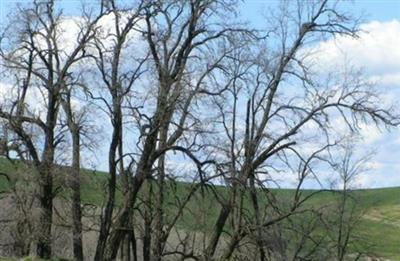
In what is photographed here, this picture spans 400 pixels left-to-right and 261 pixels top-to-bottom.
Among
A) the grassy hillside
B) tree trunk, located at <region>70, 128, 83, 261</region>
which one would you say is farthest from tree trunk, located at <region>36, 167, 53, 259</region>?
tree trunk, located at <region>70, 128, 83, 261</region>

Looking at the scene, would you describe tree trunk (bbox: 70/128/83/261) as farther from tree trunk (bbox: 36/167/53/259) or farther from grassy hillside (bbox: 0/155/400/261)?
tree trunk (bbox: 36/167/53/259)

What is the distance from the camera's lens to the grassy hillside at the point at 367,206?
31.4 m

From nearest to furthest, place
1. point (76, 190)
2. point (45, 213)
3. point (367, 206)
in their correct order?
point (45, 213) → point (76, 190) → point (367, 206)

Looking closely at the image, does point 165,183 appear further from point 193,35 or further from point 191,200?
point 193,35

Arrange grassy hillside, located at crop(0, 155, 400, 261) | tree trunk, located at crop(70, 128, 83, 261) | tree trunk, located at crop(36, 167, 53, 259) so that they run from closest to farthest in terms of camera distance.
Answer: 1. tree trunk, located at crop(36, 167, 53, 259)
2. tree trunk, located at crop(70, 128, 83, 261)
3. grassy hillside, located at crop(0, 155, 400, 261)

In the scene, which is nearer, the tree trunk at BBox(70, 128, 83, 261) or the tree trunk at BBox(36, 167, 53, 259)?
the tree trunk at BBox(36, 167, 53, 259)

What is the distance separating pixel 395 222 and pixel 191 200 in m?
63.7

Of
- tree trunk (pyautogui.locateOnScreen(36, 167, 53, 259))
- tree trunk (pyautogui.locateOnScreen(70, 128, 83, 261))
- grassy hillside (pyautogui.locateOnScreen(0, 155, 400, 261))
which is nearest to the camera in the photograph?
tree trunk (pyautogui.locateOnScreen(36, 167, 53, 259))

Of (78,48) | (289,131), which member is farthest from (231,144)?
(78,48)

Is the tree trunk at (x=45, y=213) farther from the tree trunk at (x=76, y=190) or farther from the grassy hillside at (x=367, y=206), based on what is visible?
the tree trunk at (x=76, y=190)

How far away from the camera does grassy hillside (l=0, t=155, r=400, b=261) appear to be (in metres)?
31.4

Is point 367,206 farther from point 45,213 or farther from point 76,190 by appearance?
point 45,213

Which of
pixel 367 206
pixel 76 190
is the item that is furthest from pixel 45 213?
pixel 367 206

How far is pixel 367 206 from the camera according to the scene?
5556cm
